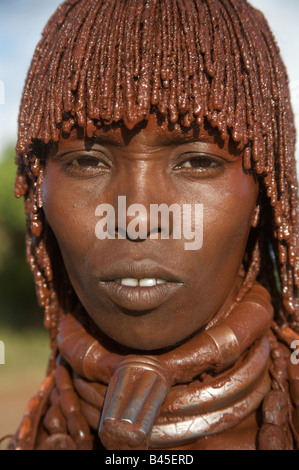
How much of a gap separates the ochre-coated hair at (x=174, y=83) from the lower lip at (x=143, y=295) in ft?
1.11

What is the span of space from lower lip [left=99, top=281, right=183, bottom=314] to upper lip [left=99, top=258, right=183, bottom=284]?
2 cm

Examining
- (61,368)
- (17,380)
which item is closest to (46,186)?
(61,368)

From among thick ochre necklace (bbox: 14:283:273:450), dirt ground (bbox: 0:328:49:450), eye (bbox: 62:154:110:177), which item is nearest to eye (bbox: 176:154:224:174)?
eye (bbox: 62:154:110:177)

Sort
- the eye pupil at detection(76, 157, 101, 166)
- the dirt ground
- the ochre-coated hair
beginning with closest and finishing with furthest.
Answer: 1. the ochre-coated hair
2. the eye pupil at detection(76, 157, 101, 166)
3. the dirt ground

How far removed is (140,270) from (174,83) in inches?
16.6

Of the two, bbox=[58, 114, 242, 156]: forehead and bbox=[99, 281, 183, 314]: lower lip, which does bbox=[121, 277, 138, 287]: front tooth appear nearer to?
bbox=[99, 281, 183, 314]: lower lip

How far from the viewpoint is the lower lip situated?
122cm

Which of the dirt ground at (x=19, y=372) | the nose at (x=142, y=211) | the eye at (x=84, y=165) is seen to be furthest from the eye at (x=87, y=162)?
the dirt ground at (x=19, y=372)

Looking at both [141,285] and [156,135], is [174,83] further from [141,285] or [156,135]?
[141,285]

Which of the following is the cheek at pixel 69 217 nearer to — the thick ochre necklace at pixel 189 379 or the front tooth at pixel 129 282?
the front tooth at pixel 129 282

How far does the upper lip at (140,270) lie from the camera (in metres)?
1.21

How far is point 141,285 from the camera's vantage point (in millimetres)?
1237

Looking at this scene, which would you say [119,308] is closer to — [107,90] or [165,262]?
[165,262]

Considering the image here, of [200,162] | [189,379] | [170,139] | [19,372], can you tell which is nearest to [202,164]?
[200,162]
